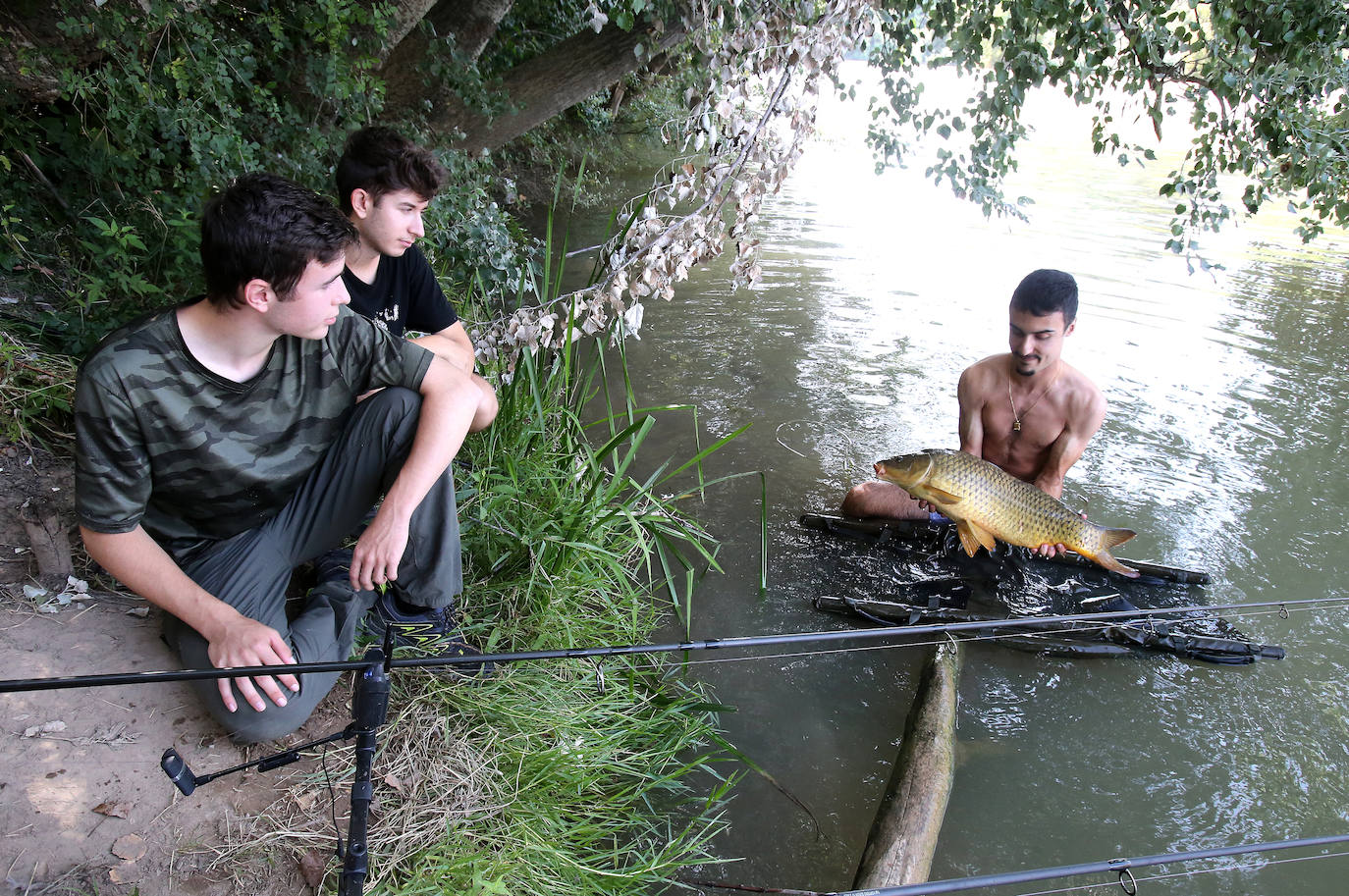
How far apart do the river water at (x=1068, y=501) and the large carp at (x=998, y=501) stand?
551mm

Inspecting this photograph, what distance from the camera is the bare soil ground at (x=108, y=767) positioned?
7.27 feet

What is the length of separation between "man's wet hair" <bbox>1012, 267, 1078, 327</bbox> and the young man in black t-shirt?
248 centimetres

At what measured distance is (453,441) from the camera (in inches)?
112

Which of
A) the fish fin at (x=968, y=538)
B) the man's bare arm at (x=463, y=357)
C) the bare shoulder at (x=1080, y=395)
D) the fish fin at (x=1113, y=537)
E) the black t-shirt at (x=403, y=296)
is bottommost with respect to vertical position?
the fish fin at (x=968, y=538)

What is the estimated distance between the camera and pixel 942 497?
3.87m

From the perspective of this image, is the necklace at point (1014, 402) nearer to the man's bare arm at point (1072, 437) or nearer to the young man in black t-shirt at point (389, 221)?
the man's bare arm at point (1072, 437)

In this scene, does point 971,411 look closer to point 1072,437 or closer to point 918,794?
point 1072,437

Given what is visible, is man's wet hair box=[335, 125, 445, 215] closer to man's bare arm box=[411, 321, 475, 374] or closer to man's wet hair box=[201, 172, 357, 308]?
man's bare arm box=[411, 321, 475, 374]

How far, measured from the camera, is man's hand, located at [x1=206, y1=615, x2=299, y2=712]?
2400 mm

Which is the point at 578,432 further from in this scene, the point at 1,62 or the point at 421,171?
the point at 1,62

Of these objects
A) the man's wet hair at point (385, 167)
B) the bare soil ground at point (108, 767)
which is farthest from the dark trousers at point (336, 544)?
the man's wet hair at point (385, 167)

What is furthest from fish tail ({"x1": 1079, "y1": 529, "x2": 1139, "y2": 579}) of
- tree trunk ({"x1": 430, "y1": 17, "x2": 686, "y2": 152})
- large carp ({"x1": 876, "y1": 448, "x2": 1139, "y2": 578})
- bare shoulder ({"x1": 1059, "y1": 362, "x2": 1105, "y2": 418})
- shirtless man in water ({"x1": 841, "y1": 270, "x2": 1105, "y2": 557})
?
tree trunk ({"x1": 430, "y1": 17, "x2": 686, "y2": 152})

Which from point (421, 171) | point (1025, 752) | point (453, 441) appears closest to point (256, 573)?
point (453, 441)

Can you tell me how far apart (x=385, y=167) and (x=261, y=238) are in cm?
114
